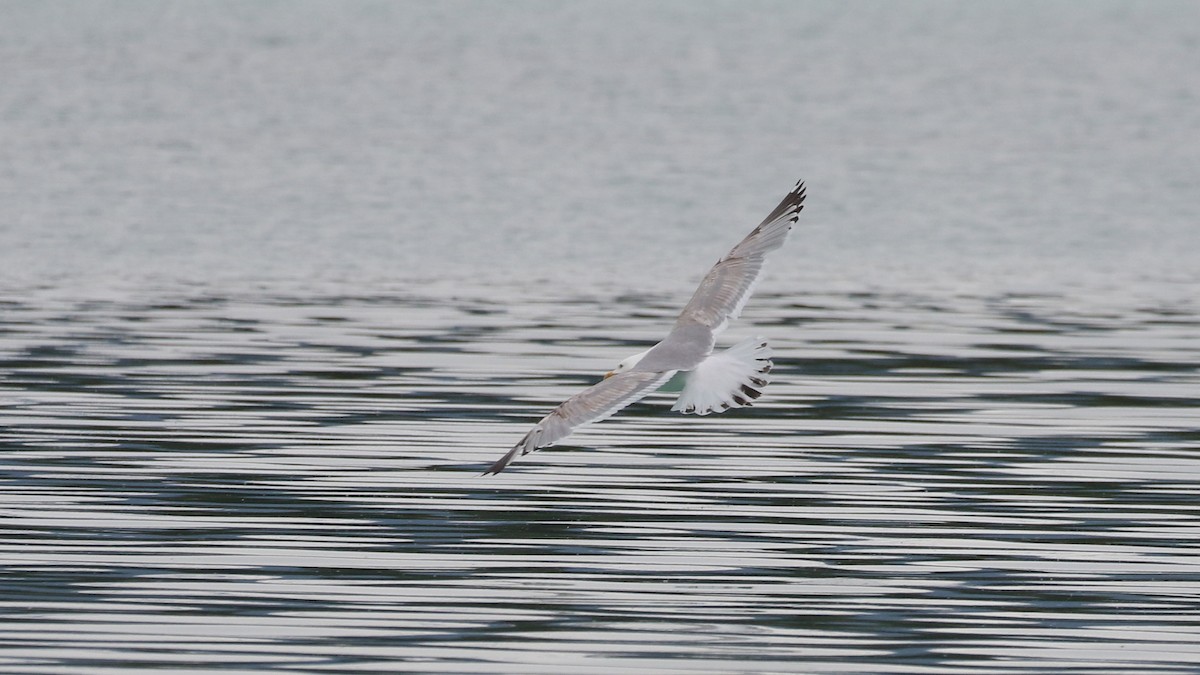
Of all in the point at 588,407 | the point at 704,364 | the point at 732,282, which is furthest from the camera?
the point at 732,282

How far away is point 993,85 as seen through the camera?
2212 inches

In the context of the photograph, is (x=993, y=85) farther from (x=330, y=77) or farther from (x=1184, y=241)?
(x=1184, y=241)

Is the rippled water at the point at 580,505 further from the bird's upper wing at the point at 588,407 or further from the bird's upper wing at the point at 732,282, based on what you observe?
the bird's upper wing at the point at 732,282

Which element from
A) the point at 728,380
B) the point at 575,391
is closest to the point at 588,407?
the point at 728,380

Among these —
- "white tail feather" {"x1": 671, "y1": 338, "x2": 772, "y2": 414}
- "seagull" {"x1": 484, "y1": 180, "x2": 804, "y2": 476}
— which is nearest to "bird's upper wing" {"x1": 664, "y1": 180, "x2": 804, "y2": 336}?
"seagull" {"x1": 484, "y1": 180, "x2": 804, "y2": 476}

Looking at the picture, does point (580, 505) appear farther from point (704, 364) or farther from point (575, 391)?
point (575, 391)

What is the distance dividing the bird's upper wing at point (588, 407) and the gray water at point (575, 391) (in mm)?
555

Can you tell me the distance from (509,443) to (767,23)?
66251 mm

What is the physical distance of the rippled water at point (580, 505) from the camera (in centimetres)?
993

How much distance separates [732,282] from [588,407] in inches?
68.0

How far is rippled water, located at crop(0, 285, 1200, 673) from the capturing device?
993 centimetres

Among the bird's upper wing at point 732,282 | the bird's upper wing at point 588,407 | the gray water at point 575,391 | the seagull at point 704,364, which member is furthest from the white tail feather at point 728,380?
the gray water at point 575,391

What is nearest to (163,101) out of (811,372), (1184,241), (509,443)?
(1184,241)

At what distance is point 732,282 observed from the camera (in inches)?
504
